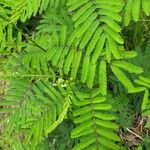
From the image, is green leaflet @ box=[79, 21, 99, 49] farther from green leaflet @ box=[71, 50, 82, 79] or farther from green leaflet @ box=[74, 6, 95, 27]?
green leaflet @ box=[71, 50, 82, 79]

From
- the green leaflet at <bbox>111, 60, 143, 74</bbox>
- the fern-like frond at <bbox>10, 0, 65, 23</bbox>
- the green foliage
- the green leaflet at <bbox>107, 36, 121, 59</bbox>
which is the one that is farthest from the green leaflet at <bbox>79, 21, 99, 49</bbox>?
the fern-like frond at <bbox>10, 0, 65, 23</bbox>

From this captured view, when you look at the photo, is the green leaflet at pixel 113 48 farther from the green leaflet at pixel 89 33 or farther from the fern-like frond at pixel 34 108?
the fern-like frond at pixel 34 108

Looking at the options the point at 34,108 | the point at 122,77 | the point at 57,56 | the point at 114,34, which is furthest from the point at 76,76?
the point at 114,34

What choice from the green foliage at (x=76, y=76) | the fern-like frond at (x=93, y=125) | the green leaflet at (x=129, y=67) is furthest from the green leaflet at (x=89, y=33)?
the fern-like frond at (x=93, y=125)

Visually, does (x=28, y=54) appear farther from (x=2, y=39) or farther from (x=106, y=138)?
(x=106, y=138)

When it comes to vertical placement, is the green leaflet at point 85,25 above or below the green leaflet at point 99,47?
above

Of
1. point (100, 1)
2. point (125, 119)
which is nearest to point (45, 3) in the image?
point (100, 1)

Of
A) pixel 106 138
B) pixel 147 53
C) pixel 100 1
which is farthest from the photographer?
pixel 147 53

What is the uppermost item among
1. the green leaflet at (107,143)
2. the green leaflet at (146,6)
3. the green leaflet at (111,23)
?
the green leaflet at (146,6)
